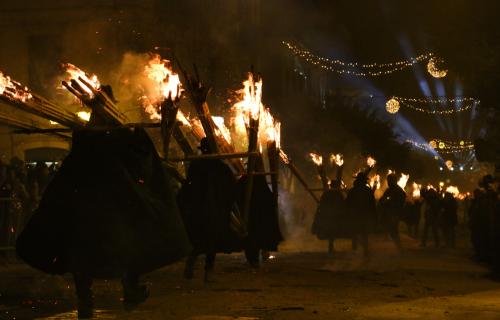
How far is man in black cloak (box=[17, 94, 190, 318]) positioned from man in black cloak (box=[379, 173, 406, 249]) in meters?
13.2

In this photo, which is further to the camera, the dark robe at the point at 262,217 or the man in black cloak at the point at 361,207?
the man in black cloak at the point at 361,207

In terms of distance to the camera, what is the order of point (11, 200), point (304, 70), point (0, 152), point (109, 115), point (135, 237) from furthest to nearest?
point (304, 70) → point (0, 152) → point (11, 200) → point (109, 115) → point (135, 237)

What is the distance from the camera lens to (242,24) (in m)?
30.6

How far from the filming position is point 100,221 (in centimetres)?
696

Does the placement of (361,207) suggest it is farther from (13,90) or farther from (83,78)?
(13,90)

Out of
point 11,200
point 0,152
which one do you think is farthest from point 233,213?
point 0,152

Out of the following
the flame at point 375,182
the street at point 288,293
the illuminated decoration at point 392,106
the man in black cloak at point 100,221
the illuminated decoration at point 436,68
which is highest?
the illuminated decoration at point 392,106

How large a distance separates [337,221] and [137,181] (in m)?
11.5

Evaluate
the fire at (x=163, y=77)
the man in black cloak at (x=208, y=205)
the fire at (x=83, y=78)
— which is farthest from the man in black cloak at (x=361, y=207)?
the fire at (x=83, y=78)

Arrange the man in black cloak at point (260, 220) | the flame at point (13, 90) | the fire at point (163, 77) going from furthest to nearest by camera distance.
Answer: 1. the man in black cloak at point (260, 220)
2. the fire at point (163, 77)
3. the flame at point (13, 90)

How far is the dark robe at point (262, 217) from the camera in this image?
12648mm

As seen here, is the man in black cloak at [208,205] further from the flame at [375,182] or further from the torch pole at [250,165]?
the flame at [375,182]

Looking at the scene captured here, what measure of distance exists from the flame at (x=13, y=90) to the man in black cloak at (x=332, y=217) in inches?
469

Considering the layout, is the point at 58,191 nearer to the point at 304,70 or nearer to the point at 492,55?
the point at 492,55
